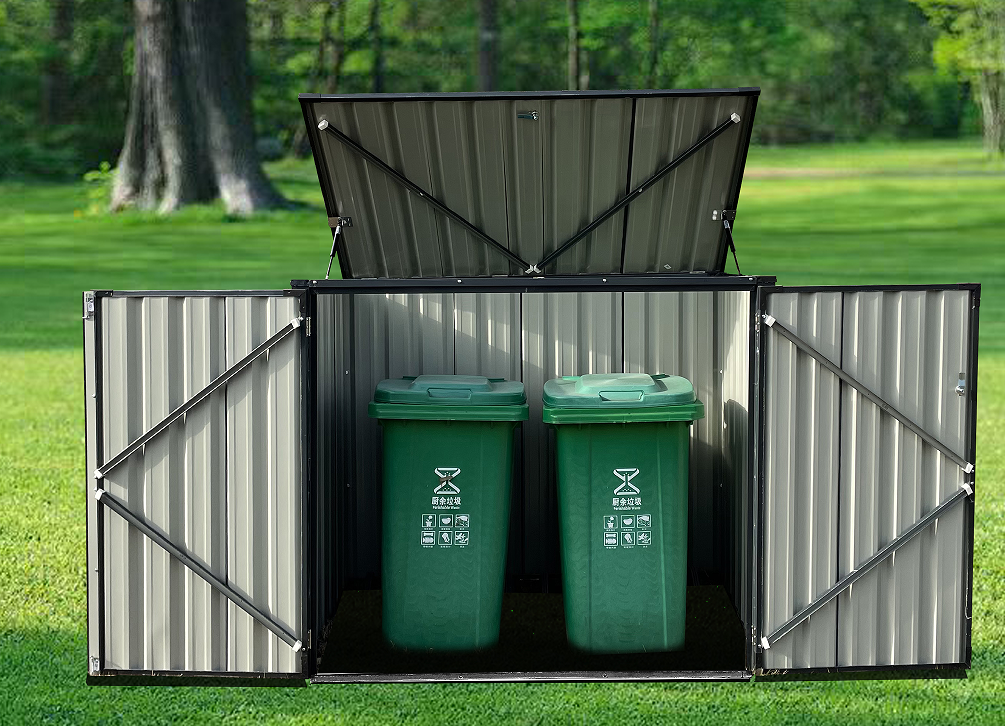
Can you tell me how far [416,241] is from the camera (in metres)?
5.91

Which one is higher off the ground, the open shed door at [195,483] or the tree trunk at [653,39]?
the tree trunk at [653,39]

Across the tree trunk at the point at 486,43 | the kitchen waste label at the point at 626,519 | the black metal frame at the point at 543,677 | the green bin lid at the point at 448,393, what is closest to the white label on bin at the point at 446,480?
the green bin lid at the point at 448,393

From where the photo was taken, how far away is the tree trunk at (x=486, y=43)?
105 feet

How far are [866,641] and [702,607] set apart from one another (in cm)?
113

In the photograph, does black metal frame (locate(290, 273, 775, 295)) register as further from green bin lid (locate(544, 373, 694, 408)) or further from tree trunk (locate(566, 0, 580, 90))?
tree trunk (locate(566, 0, 580, 90))

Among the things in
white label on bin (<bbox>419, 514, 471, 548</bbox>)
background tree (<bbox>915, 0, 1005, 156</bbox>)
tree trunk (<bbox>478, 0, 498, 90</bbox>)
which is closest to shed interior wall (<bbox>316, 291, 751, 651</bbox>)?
white label on bin (<bbox>419, 514, 471, 548</bbox>)

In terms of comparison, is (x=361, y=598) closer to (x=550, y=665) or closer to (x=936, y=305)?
(x=550, y=665)

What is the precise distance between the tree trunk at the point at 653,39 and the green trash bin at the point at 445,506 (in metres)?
33.2

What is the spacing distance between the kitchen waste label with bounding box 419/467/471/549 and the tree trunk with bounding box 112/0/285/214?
21.3 metres

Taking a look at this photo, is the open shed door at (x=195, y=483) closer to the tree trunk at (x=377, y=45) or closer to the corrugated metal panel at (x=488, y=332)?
the corrugated metal panel at (x=488, y=332)

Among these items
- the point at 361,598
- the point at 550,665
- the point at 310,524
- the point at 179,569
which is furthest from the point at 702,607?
the point at 179,569

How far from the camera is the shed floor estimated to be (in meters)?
5.02

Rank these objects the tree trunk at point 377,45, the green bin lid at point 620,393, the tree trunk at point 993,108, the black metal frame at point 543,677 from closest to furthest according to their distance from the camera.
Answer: the black metal frame at point 543,677 < the green bin lid at point 620,393 < the tree trunk at point 377,45 < the tree trunk at point 993,108

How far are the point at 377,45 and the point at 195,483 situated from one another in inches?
1408
